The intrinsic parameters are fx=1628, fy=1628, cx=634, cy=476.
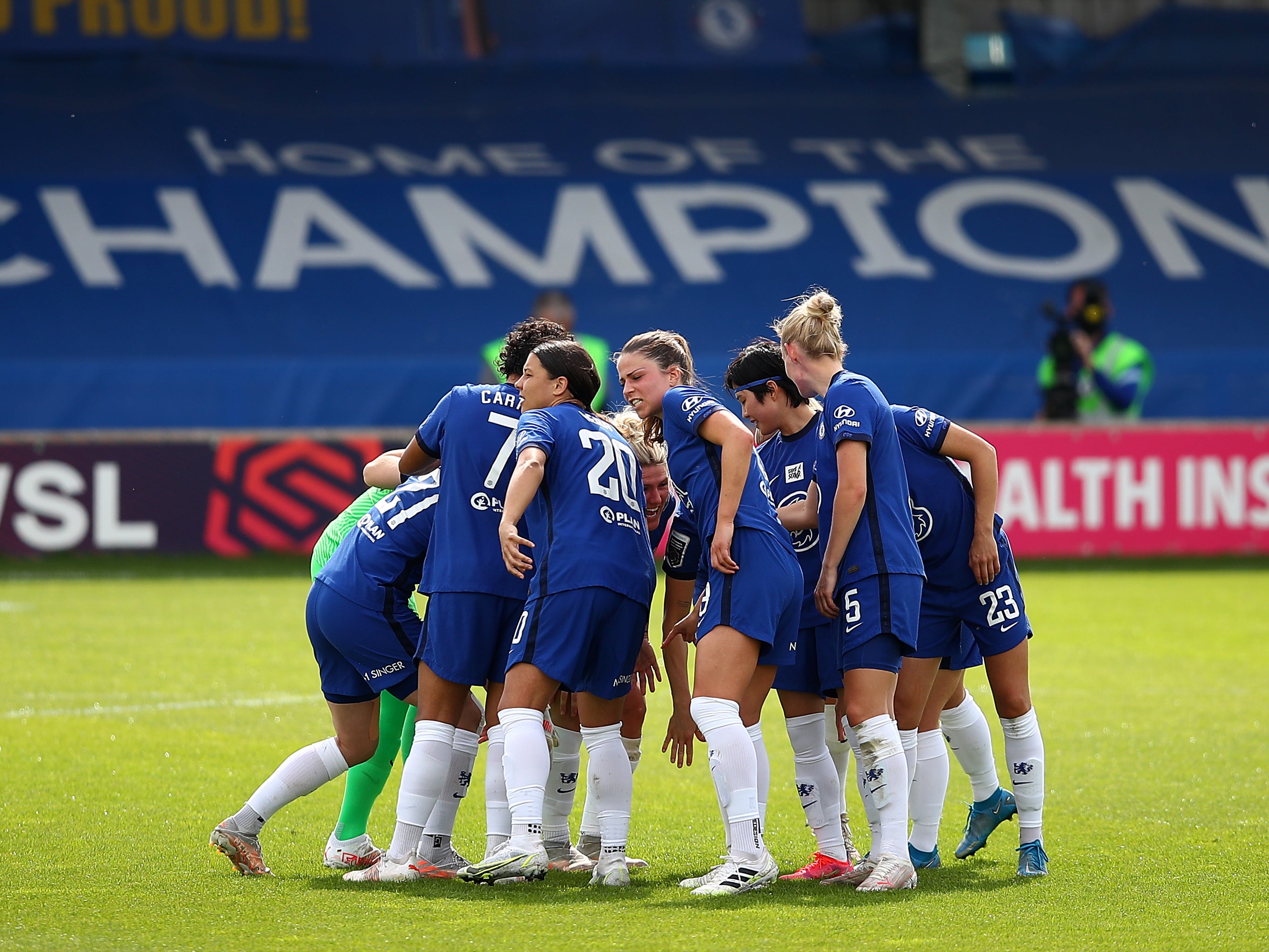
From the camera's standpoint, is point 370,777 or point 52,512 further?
point 52,512

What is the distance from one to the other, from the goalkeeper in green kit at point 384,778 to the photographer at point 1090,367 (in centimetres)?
1046

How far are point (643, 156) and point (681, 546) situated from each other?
1570 centimetres

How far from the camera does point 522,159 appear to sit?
65.9ft

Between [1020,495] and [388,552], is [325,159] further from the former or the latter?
[388,552]

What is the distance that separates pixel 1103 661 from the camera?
9.62 metres

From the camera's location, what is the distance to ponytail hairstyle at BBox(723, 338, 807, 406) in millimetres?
5145

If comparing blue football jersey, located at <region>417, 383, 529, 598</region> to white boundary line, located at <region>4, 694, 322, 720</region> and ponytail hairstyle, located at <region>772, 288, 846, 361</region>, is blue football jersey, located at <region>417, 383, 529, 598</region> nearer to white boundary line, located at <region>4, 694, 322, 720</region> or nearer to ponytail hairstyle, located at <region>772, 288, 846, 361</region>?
ponytail hairstyle, located at <region>772, 288, 846, 361</region>

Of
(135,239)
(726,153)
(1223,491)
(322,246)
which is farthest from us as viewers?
(726,153)

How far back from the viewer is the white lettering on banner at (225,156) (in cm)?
1934

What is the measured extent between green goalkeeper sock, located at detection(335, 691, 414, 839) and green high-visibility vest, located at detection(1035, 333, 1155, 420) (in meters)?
10.6

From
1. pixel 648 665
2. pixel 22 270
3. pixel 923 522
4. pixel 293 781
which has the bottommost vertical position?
pixel 293 781

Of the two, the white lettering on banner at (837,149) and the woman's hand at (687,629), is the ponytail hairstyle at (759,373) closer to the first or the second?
the woman's hand at (687,629)

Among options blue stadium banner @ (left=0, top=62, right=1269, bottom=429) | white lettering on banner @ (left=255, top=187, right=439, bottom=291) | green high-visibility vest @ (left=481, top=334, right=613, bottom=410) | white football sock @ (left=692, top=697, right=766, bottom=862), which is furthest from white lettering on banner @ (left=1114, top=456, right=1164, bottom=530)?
white football sock @ (left=692, top=697, right=766, bottom=862)

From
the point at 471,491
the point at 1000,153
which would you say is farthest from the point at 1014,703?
the point at 1000,153
